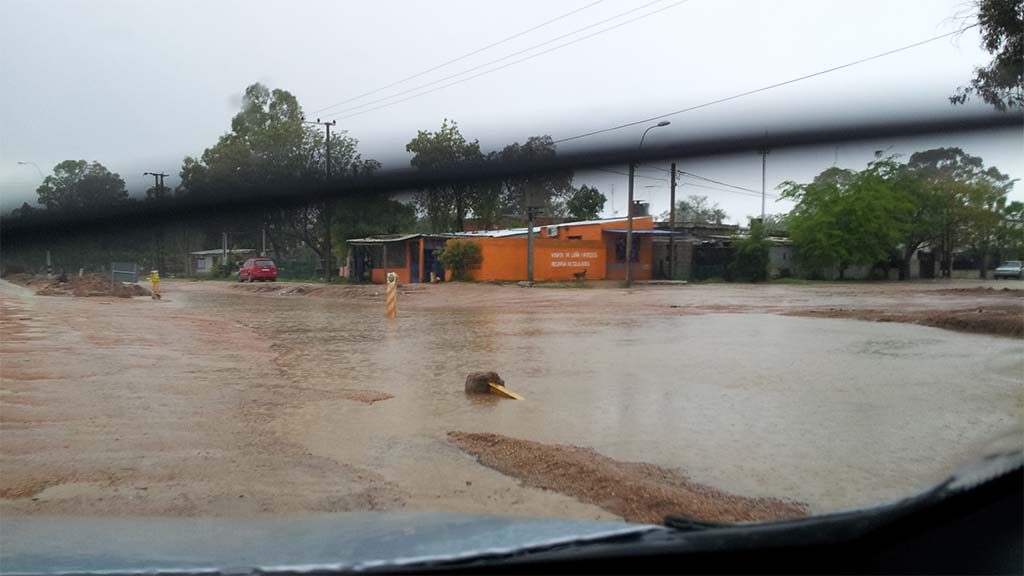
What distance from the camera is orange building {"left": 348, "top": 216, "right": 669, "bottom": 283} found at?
36.0 metres

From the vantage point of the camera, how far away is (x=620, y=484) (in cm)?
505

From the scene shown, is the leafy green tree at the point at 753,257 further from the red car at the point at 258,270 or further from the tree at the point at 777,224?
A: the red car at the point at 258,270

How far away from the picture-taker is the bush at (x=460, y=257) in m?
34.8

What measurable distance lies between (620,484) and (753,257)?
124ft

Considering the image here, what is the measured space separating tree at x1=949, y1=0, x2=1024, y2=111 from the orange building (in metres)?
26.9

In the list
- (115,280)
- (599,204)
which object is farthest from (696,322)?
(599,204)

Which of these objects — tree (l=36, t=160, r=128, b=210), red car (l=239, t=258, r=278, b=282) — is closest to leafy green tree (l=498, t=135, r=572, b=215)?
tree (l=36, t=160, r=128, b=210)

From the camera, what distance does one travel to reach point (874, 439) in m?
6.51

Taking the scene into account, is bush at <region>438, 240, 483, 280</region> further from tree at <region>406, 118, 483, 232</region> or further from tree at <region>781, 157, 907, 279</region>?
tree at <region>406, 118, 483, 232</region>

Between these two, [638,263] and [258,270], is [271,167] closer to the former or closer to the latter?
[638,263]

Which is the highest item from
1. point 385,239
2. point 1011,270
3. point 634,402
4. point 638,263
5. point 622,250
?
point 385,239

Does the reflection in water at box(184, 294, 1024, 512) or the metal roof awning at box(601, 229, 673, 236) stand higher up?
the metal roof awning at box(601, 229, 673, 236)

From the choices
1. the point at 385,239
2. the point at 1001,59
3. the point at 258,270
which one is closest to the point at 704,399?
the point at 1001,59

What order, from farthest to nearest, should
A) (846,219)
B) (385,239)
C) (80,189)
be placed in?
(846,219), (385,239), (80,189)
